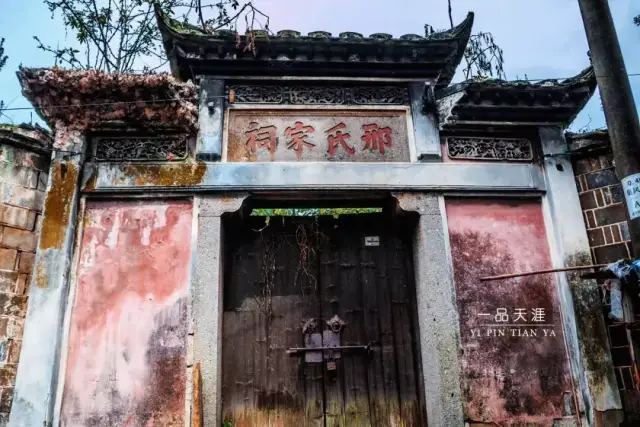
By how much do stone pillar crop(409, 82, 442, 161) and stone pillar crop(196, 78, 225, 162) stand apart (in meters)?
1.92

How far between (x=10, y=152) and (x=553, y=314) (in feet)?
17.0

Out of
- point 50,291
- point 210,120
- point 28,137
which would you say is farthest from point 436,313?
point 28,137

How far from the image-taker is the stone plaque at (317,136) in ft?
17.1

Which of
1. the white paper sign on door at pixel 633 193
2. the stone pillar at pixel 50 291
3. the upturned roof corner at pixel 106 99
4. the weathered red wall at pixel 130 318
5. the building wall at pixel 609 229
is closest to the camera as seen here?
the white paper sign on door at pixel 633 193

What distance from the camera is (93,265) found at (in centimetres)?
476

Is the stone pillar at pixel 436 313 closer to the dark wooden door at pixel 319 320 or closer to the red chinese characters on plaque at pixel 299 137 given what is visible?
the dark wooden door at pixel 319 320

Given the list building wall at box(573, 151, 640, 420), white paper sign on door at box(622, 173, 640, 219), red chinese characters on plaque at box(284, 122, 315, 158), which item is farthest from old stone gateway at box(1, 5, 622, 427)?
white paper sign on door at box(622, 173, 640, 219)

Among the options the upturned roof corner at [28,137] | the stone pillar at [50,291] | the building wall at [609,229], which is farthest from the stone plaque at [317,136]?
the building wall at [609,229]

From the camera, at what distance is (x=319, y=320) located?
5.24m

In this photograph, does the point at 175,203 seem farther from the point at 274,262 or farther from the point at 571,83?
the point at 571,83

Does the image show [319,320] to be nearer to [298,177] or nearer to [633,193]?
[298,177]

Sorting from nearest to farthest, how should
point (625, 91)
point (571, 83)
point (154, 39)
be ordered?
point (625, 91) < point (571, 83) < point (154, 39)

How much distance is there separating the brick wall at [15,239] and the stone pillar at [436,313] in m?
3.35

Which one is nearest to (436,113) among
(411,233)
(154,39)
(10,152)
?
(411,233)
